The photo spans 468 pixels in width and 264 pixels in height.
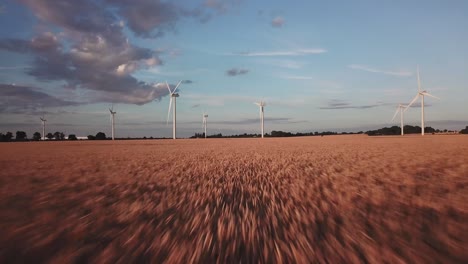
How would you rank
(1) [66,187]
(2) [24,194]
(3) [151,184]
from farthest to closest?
1. (3) [151,184]
2. (1) [66,187]
3. (2) [24,194]

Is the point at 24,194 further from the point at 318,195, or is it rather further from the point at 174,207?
the point at 318,195

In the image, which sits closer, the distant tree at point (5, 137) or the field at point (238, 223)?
the field at point (238, 223)

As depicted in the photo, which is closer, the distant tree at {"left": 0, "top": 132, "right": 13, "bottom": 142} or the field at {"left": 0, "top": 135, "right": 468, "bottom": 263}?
the field at {"left": 0, "top": 135, "right": 468, "bottom": 263}

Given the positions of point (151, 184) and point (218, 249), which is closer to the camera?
point (218, 249)

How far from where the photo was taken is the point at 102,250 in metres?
3.98

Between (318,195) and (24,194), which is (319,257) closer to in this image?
(318,195)

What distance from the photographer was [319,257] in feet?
11.9

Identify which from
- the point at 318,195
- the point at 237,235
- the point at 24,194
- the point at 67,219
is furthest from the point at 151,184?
the point at 237,235

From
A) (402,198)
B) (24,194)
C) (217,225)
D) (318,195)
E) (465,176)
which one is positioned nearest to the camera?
(217,225)

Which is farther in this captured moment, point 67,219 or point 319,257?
point 67,219

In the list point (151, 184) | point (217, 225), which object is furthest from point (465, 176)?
point (151, 184)

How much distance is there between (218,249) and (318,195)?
13.9 feet

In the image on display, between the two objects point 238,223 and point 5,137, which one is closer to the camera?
point 238,223

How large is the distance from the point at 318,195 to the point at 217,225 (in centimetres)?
332
